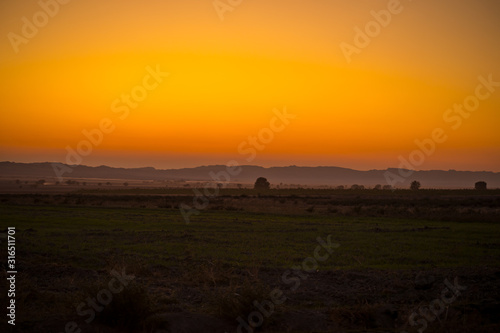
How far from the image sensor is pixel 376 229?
28984 millimetres

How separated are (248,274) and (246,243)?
7.72 m

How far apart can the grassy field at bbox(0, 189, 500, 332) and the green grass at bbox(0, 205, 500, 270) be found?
0.06 meters

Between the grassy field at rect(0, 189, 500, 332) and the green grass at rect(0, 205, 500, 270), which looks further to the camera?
the green grass at rect(0, 205, 500, 270)

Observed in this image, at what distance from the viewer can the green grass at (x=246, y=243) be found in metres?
17.6

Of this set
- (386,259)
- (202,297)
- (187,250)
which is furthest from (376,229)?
(202,297)

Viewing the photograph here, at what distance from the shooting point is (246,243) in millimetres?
22312

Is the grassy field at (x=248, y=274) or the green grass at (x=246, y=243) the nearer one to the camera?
the grassy field at (x=248, y=274)

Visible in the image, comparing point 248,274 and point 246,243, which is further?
point 246,243

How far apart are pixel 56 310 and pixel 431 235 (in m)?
22.2

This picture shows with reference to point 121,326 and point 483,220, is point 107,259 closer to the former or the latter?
point 121,326

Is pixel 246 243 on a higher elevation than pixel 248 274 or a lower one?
higher

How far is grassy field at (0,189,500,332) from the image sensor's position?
928cm

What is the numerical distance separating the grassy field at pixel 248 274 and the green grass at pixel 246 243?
0.19 ft

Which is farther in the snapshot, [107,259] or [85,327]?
[107,259]
